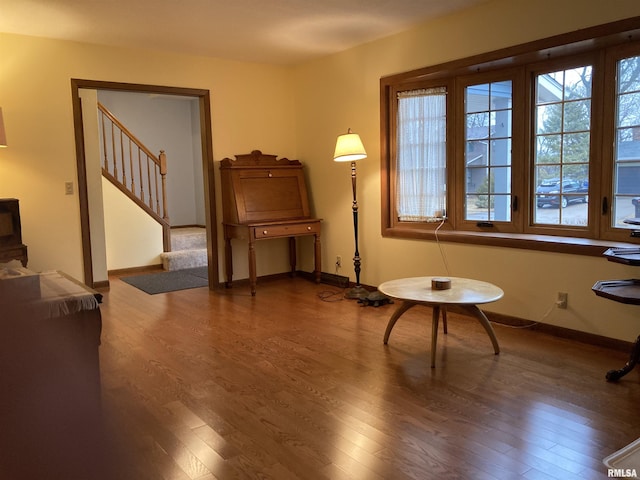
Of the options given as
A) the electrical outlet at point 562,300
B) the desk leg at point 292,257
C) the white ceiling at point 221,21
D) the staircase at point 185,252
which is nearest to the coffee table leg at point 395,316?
the electrical outlet at point 562,300

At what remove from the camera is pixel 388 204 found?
16.7 feet

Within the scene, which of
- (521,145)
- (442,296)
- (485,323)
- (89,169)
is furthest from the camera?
(89,169)

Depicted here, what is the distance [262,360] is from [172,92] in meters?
3.17

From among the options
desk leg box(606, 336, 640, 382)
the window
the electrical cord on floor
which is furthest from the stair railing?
desk leg box(606, 336, 640, 382)

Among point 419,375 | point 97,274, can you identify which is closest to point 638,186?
point 419,375

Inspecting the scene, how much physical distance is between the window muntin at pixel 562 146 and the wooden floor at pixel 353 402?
96 centimetres

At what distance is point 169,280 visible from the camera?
6.20m

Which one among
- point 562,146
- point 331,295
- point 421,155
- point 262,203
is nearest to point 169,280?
point 262,203

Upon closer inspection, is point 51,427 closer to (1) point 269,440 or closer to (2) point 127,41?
(1) point 269,440

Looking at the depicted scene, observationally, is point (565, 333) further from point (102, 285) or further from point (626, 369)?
point (102, 285)

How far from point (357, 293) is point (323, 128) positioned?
188 centimetres

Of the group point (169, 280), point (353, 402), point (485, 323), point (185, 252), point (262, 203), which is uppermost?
point (262, 203)

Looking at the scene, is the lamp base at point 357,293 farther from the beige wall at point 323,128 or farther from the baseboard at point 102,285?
the baseboard at point 102,285

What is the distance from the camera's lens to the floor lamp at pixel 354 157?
4832 millimetres
